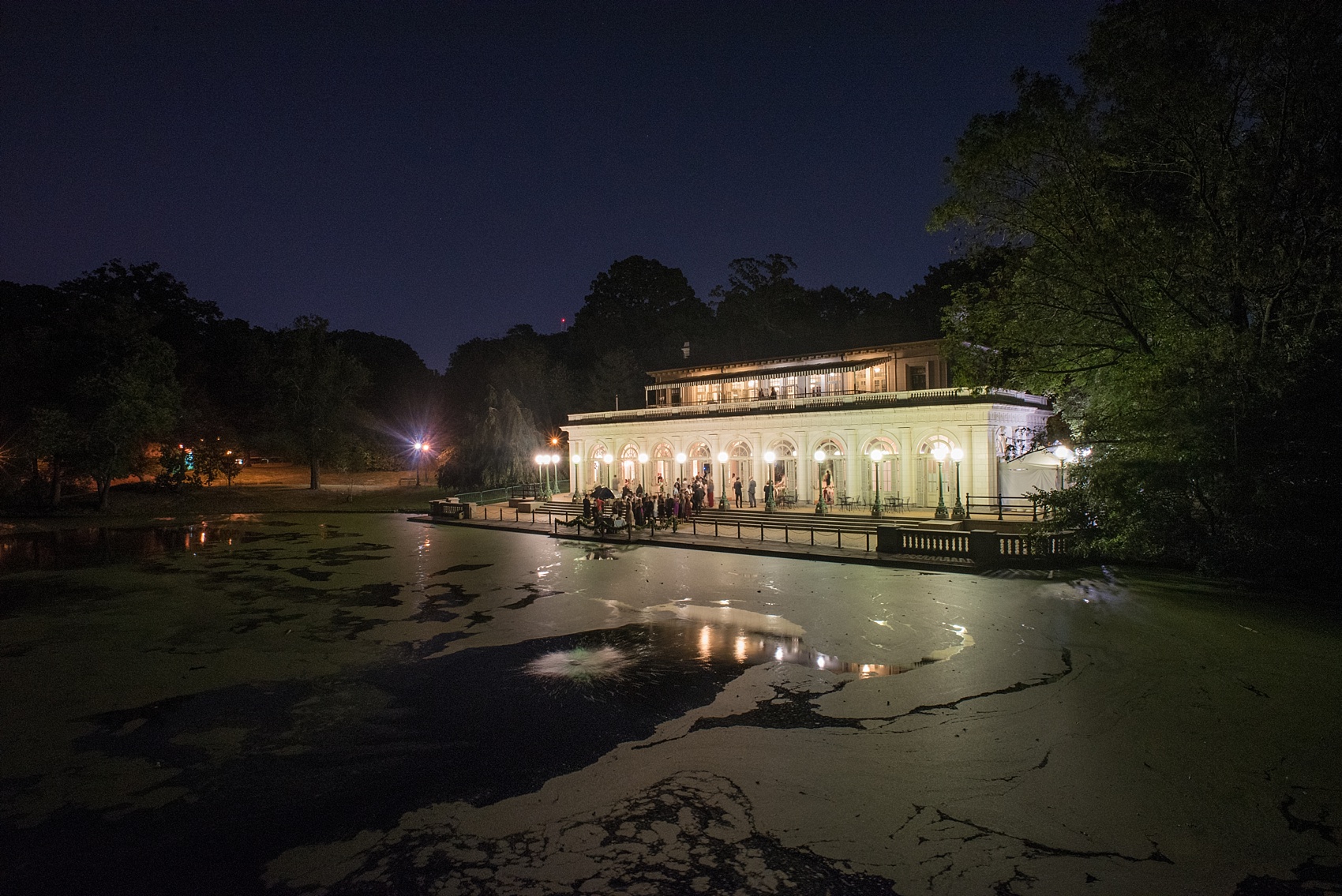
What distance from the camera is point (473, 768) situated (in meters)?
7.11

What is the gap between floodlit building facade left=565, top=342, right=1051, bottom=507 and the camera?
3119 centimetres

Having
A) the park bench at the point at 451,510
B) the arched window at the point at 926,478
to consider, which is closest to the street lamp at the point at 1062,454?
the arched window at the point at 926,478

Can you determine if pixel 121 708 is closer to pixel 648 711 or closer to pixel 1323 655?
pixel 648 711

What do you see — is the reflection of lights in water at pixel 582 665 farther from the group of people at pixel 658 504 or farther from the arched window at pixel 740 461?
the arched window at pixel 740 461

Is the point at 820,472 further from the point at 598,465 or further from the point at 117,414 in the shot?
the point at 117,414

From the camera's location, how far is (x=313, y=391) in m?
56.9

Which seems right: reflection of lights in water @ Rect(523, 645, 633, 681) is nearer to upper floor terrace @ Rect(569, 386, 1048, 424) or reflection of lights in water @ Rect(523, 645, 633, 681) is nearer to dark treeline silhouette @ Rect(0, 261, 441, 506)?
upper floor terrace @ Rect(569, 386, 1048, 424)

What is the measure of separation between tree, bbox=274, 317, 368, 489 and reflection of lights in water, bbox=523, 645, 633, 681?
51.2m

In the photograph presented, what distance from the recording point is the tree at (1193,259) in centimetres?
1492

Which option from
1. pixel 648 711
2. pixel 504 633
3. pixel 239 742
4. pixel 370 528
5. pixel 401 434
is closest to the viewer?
pixel 239 742

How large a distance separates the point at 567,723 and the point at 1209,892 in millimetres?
6020

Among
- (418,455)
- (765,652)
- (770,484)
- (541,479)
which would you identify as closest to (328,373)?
(418,455)

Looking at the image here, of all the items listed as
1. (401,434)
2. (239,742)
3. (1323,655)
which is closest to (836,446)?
(1323,655)

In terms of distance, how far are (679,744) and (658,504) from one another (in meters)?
23.9
